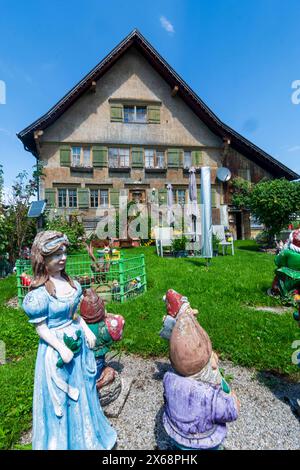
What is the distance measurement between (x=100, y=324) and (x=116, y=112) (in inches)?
583

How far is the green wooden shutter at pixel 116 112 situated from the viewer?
14.9m

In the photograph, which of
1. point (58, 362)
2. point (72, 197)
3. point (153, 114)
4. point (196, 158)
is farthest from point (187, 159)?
point (58, 362)

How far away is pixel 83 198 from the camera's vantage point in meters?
14.8

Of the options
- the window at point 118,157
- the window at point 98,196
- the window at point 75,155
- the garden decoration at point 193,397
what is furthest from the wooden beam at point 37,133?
the garden decoration at point 193,397

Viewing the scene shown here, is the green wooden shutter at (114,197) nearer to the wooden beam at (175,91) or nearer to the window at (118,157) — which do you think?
the window at (118,157)

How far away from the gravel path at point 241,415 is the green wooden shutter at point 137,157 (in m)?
13.2

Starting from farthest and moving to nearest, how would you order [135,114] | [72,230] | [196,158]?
[196,158] → [135,114] → [72,230]

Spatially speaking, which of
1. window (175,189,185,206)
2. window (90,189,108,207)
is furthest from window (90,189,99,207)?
window (175,189,185,206)

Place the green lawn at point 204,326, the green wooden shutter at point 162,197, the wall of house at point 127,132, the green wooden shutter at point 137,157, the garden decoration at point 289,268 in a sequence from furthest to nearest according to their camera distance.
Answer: the green wooden shutter at point 162,197
the green wooden shutter at point 137,157
the wall of house at point 127,132
the garden decoration at point 289,268
the green lawn at point 204,326

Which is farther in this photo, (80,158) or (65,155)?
(80,158)

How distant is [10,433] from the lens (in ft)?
7.91

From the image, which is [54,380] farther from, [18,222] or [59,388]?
[18,222]

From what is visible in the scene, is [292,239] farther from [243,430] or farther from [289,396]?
[243,430]

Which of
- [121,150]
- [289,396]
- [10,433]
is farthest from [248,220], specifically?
[10,433]
